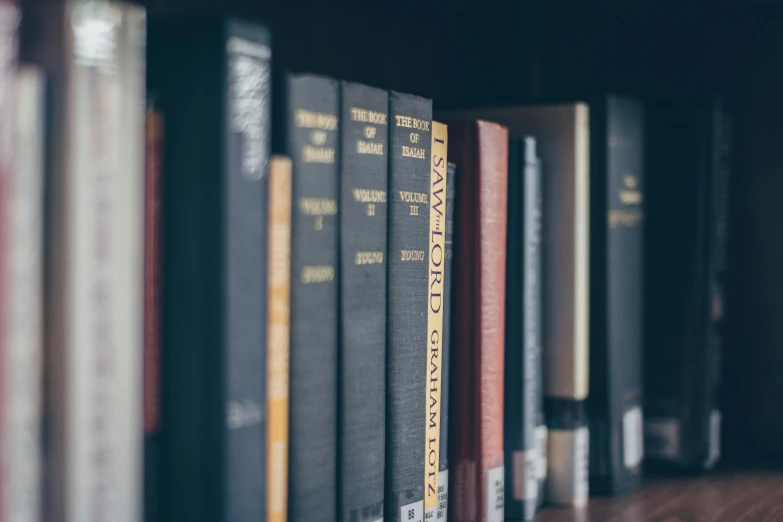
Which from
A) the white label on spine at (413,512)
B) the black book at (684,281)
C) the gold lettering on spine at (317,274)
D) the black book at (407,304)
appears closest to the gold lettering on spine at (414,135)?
the black book at (407,304)

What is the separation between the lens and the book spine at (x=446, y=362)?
0.69m

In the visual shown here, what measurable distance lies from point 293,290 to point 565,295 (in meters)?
0.34

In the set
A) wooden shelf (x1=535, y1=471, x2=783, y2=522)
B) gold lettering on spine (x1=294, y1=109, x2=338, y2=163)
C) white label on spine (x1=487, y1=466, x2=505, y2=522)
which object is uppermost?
gold lettering on spine (x1=294, y1=109, x2=338, y2=163)

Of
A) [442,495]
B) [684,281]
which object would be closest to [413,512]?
[442,495]

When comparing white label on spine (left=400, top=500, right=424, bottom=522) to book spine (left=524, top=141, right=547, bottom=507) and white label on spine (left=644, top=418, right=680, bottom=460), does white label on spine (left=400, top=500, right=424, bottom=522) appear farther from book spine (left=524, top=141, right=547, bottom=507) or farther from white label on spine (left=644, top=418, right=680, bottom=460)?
white label on spine (left=644, top=418, right=680, bottom=460)

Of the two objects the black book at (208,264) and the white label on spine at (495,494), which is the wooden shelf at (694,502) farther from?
the black book at (208,264)

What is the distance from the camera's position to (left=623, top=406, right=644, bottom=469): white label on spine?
33.3 inches

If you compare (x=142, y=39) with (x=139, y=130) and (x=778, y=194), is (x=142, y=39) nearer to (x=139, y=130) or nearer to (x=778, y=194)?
(x=139, y=130)

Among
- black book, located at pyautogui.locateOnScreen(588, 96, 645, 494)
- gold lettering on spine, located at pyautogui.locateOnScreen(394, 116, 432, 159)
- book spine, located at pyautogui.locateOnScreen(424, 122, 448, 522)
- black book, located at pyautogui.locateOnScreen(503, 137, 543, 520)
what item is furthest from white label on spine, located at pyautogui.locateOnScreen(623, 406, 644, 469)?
gold lettering on spine, located at pyautogui.locateOnScreen(394, 116, 432, 159)

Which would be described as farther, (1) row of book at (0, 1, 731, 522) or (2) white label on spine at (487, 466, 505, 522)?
(2) white label on spine at (487, 466, 505, 522)

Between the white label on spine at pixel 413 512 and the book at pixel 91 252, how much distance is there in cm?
21

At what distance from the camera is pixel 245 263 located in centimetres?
49

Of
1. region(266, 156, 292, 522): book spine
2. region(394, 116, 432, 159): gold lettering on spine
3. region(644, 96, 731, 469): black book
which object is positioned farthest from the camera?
region(644, 96, 731, 469): black book

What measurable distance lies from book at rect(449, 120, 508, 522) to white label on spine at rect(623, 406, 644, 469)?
185 mm
